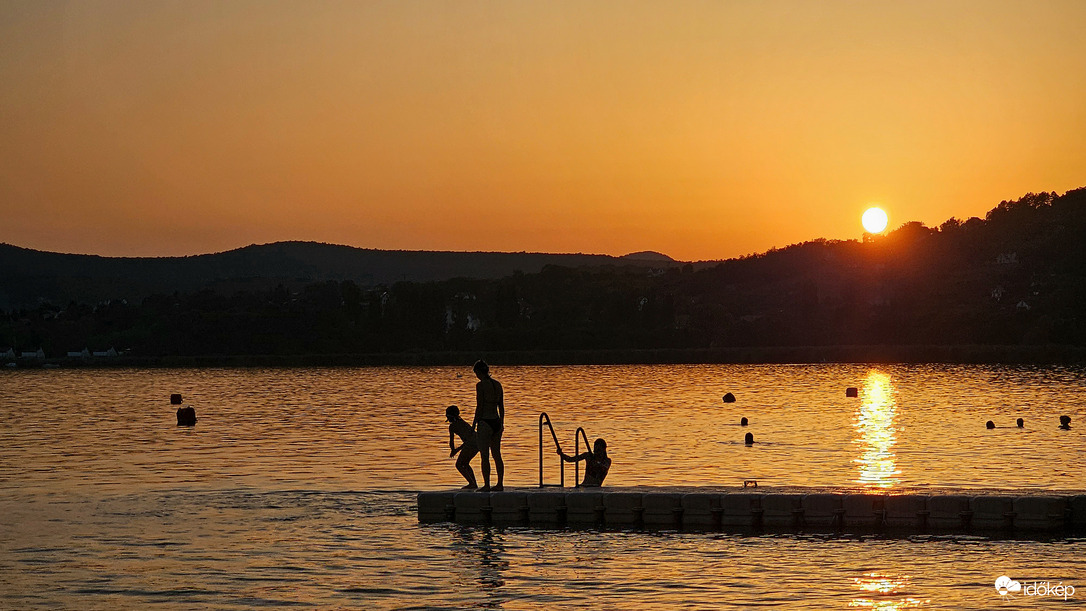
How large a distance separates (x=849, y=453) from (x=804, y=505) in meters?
19.6

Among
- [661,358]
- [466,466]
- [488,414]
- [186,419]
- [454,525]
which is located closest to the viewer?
[488,414]

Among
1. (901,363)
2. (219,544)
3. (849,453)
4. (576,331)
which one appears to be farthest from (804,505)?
(576,331)

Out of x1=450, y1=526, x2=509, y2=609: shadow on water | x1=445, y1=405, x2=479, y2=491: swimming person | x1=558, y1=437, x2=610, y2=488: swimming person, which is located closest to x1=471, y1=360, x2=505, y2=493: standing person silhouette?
x1=445, y1=405, x2=479, y2=491: swimming person

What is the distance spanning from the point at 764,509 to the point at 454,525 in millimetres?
5992

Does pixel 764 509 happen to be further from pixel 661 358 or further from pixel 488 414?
pixel 661 358

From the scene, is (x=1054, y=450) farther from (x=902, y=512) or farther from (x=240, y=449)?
(x=240, y=449)

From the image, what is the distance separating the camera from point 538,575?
21.0 meters

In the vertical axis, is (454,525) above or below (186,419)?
below

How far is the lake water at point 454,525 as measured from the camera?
19.8m

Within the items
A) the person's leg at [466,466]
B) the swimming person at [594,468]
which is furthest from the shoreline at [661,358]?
the person's leg at [466,466]

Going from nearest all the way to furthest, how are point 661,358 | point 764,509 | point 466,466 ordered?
point 764,509, point 466,466, point 661,358

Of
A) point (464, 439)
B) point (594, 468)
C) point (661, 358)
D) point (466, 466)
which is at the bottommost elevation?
point (594, 468)

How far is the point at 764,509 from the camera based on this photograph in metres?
24.8

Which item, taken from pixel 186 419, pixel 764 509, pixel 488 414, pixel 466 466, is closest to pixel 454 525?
pixel 466 466
